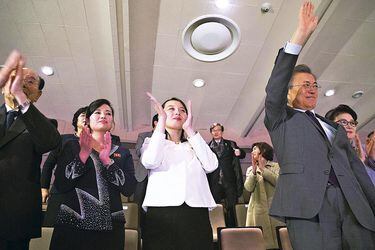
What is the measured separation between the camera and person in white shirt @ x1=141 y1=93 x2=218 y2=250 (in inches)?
52.6

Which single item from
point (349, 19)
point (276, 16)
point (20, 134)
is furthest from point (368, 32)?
point (20, 134)

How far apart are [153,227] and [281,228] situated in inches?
52.5

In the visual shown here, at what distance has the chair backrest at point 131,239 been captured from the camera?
193cm

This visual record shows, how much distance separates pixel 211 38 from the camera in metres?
3.41

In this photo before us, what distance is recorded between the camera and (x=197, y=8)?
303 centimetres

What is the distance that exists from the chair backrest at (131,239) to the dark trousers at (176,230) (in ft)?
2.11

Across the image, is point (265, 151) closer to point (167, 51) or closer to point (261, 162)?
point (261, 162)

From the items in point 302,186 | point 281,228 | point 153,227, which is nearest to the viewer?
point 302,186

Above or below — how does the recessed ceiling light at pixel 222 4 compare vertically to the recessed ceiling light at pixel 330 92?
above

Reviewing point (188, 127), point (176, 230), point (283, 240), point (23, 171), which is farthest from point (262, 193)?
point (23, 171)

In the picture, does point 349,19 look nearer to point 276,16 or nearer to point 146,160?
point 276,16

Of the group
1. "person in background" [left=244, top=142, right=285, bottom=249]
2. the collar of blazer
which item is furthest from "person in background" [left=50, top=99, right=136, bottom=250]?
"person in background" [left=244, top=142, right=285, bottom=249]

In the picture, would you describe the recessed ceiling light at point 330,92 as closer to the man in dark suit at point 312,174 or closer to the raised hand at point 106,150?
the man in dark suit at point 312,174

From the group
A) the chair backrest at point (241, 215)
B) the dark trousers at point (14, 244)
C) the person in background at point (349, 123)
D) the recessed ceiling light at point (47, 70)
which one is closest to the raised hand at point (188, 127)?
the dark trousers at point (14, 244)
